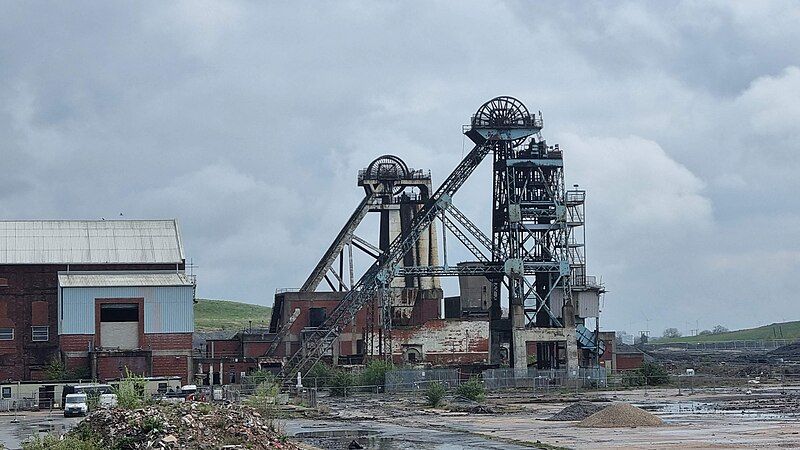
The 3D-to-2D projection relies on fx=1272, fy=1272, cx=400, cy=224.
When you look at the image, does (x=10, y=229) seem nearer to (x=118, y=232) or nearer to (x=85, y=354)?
(x=118, y=232)

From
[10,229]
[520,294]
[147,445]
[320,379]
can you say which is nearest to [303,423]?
[147,445]

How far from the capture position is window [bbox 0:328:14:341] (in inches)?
2985

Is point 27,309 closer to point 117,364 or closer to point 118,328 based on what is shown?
point 118,328

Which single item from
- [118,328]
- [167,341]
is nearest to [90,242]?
[118,328]

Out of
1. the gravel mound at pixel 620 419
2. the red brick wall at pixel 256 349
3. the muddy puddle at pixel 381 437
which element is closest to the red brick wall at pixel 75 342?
the red brick wall at pixel 256 349

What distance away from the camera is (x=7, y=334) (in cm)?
7594

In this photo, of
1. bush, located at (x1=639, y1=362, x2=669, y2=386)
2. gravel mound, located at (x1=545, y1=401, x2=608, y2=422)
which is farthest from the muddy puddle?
bush, located at (x1=639, y1=362, x2=669, y2=386)

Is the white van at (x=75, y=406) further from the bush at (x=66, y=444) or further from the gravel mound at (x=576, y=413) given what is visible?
the bush at (x=66, y=444)

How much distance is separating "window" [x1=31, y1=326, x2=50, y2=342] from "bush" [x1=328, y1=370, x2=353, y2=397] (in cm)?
1761

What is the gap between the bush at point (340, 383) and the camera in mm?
71188

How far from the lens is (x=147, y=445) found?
28.5m

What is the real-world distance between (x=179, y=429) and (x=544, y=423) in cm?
2123

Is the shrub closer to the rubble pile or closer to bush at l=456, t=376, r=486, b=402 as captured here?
bush at l=456, t=376, r=486, b=402

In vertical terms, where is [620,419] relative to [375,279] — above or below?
below
